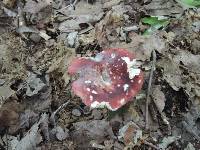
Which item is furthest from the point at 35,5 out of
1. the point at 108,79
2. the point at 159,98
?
the point at 159,98

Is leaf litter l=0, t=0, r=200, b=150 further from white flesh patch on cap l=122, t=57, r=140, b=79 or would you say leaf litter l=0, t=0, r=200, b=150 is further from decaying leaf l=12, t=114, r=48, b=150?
white flesh patch on cap l=122, t=57, r=140, b=79

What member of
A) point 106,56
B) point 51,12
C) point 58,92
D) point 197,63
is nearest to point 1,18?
point 51,12

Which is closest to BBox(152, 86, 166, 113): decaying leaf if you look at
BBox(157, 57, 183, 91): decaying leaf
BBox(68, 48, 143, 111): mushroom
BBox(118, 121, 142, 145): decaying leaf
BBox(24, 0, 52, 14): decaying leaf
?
BBox(157, 57, 183, 91): decaying leaf

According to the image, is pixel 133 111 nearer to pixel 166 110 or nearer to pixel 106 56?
pixel 166 110

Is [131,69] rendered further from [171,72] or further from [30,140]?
[30,140]

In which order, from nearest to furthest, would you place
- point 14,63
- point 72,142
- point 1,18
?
1. point 72,142
2. point 14,63
3. point 1,18

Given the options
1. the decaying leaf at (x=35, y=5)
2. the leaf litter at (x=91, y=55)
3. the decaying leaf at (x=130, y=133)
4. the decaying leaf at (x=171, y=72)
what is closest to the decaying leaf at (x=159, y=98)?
the leaf litter at (x=91, y=55)
